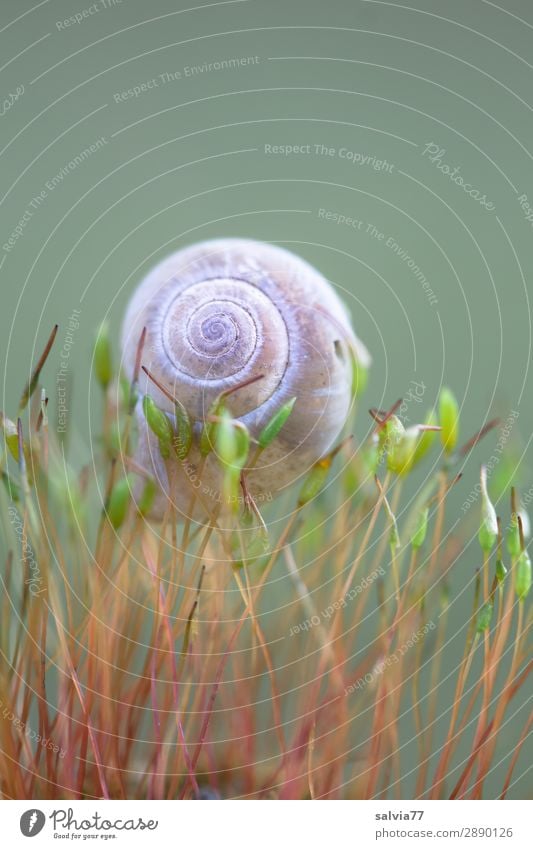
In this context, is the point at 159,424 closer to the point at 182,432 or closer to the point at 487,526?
the point at 182,432

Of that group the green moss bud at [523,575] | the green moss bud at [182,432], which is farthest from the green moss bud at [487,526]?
the green moss bud at [182,432]

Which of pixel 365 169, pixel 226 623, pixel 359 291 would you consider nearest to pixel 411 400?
pixel 359 291

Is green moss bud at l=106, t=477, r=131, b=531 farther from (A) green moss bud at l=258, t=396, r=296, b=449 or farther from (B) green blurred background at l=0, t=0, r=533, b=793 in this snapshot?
(B) green blurred background at l=0, t=0, r=533, b=793

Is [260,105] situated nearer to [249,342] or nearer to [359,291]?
[359,291]

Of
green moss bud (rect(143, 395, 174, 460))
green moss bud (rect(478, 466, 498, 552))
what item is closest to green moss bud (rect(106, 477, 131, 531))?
green moss bud (rect(143, 395, 174, 460))

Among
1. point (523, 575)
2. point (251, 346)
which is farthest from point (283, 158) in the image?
point (523, 575)

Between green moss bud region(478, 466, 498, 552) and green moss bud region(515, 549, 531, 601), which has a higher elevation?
green moss bud region(478, 466, 498, 552)

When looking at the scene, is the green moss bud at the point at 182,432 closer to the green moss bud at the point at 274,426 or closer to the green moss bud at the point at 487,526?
the green moss bud at the point at 274,426
